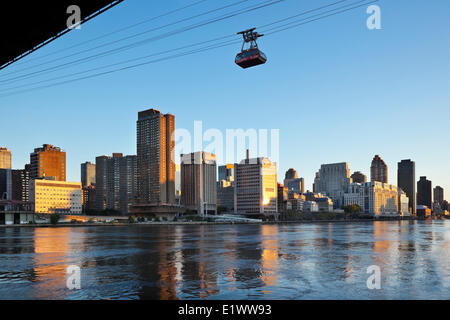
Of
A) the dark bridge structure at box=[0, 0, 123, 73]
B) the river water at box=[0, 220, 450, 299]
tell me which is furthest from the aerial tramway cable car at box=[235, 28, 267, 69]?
the river water at box=[0, 220, 450, 299]

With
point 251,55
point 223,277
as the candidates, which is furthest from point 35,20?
point 223,277

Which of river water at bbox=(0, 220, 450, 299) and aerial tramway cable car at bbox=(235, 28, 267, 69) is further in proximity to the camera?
aerial tramway cable car at bbox=(235, 28, 267, 69)

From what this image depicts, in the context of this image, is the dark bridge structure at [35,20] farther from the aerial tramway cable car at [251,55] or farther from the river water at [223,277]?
the river water at [223,277]

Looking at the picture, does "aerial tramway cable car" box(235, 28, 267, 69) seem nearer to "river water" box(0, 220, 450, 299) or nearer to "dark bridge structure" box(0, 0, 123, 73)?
"dark bridge structure" box(0, 0, 123, 73)

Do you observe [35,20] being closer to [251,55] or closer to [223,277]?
[251,55]

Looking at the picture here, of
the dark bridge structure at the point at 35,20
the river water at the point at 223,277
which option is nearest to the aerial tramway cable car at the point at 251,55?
the dark bridge structure at the point at 35,20

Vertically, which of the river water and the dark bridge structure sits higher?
the dark bridge structure

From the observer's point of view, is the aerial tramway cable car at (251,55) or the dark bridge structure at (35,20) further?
the aerial tramway cable car at (251,55)
